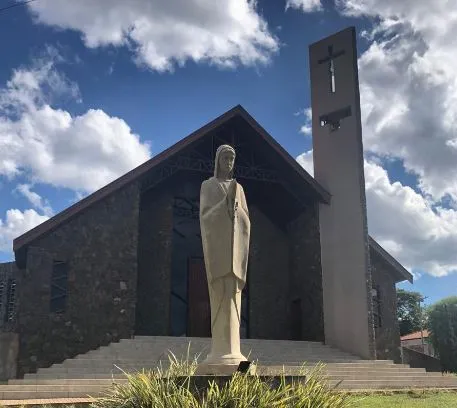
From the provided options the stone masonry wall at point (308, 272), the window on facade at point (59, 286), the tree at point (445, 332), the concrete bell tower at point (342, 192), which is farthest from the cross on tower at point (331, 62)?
the tree at point (445, 332)

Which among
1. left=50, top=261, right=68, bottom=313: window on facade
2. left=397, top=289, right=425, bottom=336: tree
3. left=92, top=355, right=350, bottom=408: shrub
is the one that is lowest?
left=92, top=355, right=350, bottom=408: shrub

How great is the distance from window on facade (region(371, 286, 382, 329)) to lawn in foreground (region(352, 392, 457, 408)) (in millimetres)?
7504

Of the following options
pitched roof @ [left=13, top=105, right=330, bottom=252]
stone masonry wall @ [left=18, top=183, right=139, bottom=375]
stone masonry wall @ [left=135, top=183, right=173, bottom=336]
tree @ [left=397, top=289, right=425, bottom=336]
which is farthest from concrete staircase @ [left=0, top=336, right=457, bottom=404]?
tree @ [left=397, top=289, right=425, bottom=336]

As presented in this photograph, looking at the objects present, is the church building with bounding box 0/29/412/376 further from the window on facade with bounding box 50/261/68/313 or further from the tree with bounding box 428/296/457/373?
the tree with bounding box 428/296/457/373

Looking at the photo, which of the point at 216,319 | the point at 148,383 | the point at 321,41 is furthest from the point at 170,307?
the point at 148,383

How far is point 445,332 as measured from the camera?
32.0 meters

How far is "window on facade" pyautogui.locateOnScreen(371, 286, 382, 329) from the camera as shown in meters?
19.4

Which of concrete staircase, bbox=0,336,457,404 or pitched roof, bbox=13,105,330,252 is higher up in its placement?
pitched roof, bbox=13,105,330,252

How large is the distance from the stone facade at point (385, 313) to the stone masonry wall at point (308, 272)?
2252 mm

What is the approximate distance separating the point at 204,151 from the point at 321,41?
17.6ft

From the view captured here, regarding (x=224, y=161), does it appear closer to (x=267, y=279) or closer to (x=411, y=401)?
(x=411, y=401)

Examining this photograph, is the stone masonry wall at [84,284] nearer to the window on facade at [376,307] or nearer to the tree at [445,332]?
the window on facade at [376,307]

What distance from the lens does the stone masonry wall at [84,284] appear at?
579 inches

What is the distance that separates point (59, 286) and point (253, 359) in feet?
17.1
